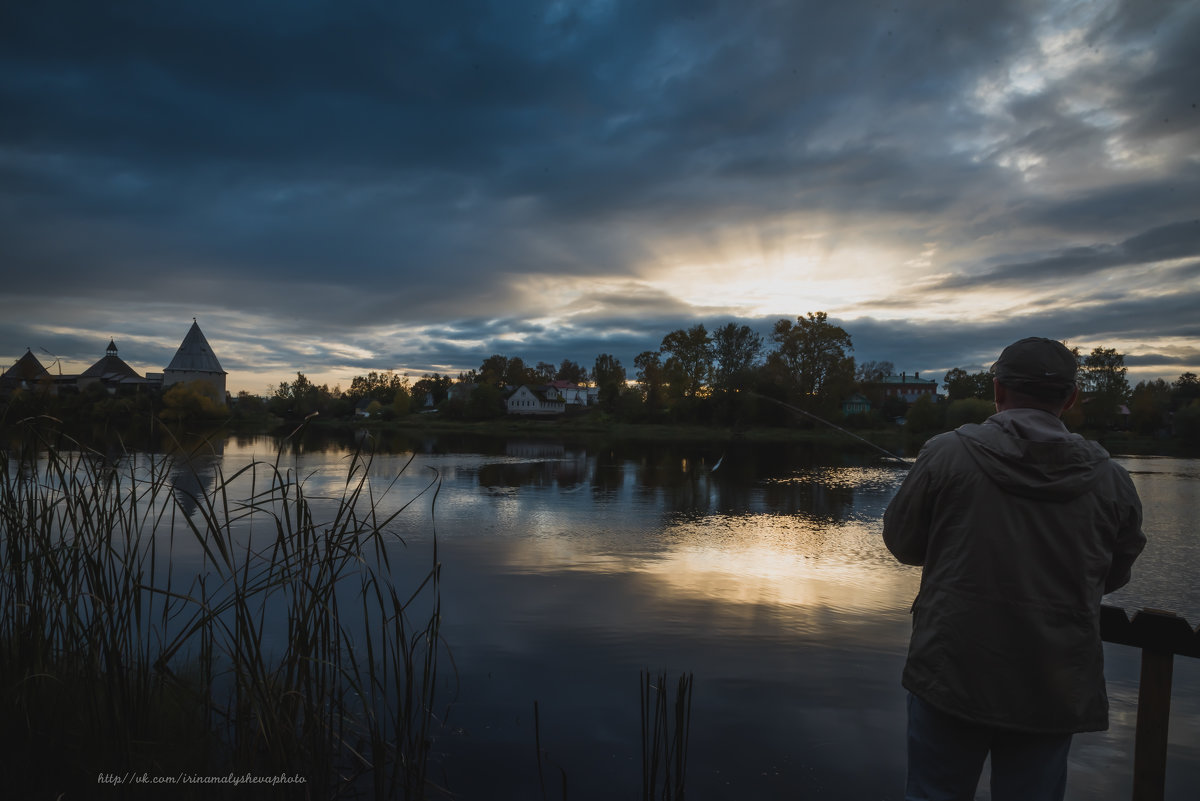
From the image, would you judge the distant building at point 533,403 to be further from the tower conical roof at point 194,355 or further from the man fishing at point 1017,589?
the man fishing at point 1017,589

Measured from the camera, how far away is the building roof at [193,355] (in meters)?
78.2

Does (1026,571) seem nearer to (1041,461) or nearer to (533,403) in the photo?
(1041,461)

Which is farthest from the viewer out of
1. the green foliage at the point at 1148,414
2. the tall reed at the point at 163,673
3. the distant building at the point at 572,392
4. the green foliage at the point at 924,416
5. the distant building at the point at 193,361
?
the distant building at the point at 572,392

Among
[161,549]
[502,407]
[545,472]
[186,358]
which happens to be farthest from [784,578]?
[186,358]

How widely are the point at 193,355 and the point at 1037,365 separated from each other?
90164 millimetres

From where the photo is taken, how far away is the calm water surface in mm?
4465

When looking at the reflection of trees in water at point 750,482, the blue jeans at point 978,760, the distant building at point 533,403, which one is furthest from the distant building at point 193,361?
the blue jeans at point 978,760

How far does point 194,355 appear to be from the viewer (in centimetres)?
7856

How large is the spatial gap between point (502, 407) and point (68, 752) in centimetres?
7901

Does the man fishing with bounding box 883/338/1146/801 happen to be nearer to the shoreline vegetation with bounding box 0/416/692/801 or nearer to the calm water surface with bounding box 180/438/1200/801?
the shoreline vegetation with bounding box 0/416/692/801

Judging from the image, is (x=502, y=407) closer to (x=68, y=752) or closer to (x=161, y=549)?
(x=161, y=549)

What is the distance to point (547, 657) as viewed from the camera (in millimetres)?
6254

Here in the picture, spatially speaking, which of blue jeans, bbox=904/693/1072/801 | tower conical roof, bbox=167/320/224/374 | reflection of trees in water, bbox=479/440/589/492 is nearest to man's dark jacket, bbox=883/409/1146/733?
blue jeans, bbox=904/693/1072/801

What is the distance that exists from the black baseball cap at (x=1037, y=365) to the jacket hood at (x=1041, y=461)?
0.20 meters
